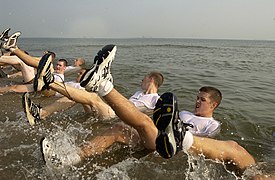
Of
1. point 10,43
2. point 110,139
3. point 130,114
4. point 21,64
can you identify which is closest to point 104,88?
point 130,114

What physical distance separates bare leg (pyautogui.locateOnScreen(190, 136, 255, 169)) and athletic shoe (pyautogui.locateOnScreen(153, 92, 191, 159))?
2.32 feet

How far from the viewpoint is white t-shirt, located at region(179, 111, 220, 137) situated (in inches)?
203

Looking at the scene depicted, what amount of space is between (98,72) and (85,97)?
7.10ft

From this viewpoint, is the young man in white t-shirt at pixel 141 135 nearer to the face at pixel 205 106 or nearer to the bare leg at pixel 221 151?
the bare leg at pixel 221 151

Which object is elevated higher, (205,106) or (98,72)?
(98,72)

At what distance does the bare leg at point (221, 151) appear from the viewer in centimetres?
404

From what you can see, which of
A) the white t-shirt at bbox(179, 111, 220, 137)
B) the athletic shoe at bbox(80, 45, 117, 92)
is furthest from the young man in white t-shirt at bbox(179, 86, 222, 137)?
the athletic shoe at bbox(80, 45, 117, 92)

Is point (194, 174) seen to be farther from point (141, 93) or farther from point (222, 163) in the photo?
point (141, 93)

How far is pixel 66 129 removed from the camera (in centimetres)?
602

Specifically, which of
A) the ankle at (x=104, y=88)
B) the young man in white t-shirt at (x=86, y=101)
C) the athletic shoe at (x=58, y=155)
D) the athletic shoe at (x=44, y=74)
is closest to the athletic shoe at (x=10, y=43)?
the young man in white t-shirt at (x=86, y=101)

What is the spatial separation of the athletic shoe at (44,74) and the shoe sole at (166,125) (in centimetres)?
211

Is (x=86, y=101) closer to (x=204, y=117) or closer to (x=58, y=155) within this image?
(x=58, y=155)

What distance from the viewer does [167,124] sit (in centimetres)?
332

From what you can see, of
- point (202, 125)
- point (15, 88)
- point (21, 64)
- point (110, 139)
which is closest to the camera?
point (110, 139)
